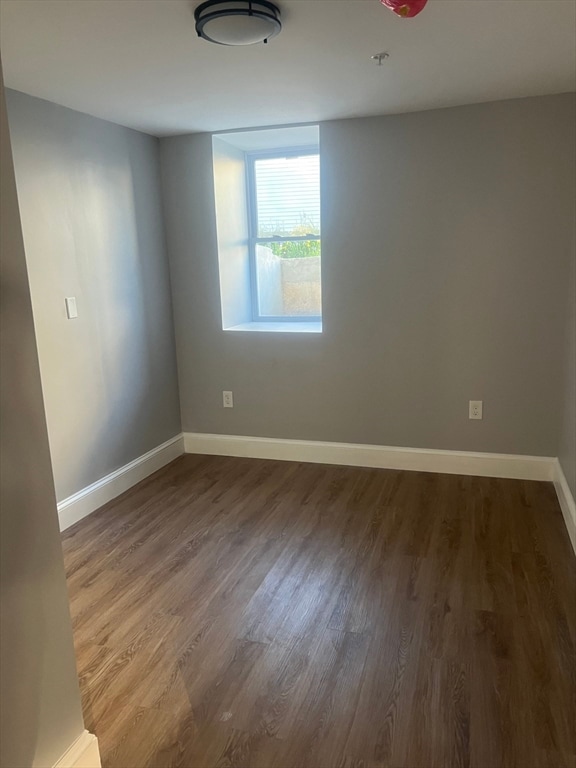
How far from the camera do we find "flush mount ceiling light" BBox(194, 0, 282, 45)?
175 centimetres

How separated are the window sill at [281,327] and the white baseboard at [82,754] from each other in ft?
8.73

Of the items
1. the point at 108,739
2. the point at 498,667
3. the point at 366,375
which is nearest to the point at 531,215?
the point at 366,375

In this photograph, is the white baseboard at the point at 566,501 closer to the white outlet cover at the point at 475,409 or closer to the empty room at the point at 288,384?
the empty room at the point at 288,384

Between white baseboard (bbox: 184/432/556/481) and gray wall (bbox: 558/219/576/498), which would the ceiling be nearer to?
gray wall (bbox: 558/219/576/498)

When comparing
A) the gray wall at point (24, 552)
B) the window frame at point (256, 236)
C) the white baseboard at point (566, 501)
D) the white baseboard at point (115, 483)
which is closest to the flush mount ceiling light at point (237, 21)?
the gray wall at point (24, 552)

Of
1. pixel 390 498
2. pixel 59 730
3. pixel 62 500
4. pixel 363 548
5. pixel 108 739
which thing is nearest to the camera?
pixel 59 730

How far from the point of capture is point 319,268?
3.89 meters

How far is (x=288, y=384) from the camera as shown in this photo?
3791mm

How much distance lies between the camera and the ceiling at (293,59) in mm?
1824

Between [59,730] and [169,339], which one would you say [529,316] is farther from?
[59,730]

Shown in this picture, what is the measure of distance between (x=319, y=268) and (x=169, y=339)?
1197mm

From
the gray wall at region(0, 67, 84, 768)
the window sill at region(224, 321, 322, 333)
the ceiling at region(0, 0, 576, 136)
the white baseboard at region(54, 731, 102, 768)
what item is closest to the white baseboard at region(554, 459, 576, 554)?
the window sill at region(224, 321, 322, 333)

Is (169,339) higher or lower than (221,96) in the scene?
lower

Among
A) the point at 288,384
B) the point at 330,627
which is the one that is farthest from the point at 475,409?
the point at 330,627
